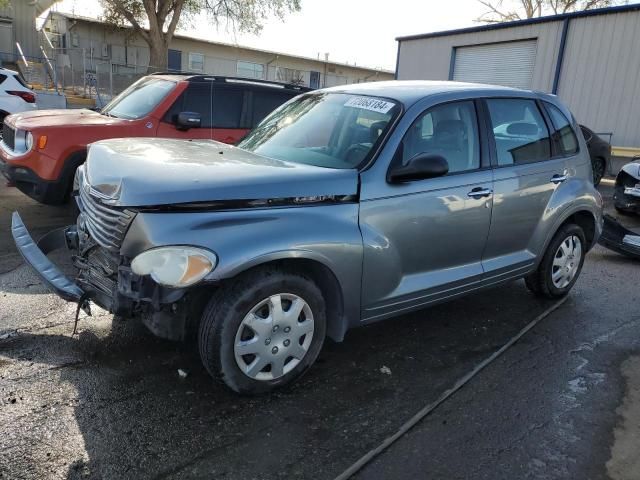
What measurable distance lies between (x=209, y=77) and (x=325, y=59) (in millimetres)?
30002

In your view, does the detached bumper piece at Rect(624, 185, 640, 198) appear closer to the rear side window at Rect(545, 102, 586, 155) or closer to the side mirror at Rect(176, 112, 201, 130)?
the rear side window at Rect(545, 102, 586, 155)

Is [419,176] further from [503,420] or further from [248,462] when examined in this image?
[248,462]

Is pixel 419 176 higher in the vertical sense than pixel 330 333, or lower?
higher

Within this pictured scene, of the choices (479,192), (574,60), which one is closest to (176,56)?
(574,60)

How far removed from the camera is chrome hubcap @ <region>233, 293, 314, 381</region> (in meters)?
2.94

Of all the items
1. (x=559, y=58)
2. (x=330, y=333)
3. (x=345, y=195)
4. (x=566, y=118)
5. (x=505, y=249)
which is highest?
(x=559, y=58)

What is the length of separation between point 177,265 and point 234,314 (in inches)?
16.1

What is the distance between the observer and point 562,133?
4.70 m

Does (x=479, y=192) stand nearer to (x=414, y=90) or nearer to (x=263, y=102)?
(x=414, y=90)

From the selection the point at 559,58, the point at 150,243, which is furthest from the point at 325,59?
the point at 150,243

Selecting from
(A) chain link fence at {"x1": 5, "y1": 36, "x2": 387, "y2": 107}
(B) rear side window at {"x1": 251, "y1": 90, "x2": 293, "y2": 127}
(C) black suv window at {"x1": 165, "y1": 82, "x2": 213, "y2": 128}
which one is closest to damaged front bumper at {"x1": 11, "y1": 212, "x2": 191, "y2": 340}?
(C) black suv window at {"x1": 165, "y1": 82, "x2": 213, "y2": 128}

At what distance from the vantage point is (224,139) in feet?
23.6

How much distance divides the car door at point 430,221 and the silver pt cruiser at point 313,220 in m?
0.01

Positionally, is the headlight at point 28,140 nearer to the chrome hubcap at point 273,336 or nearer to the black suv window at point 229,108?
the black suv window at point 229,108
